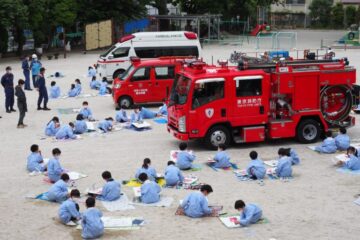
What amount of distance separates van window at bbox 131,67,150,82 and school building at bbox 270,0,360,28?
63604 mm

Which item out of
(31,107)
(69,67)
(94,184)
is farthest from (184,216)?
(69,67)

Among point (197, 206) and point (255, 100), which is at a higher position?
point (255, 100)

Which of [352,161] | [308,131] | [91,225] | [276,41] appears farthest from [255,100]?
[276,41]

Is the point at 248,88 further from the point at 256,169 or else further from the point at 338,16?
the point at 338,16

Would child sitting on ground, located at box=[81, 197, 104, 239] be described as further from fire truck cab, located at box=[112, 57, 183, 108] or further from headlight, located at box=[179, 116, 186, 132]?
fire truck cab, located at box=[112, 57, 183, 108]

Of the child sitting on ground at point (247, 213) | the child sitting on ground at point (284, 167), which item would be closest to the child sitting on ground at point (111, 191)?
the child sitting on ground at point (247, 213)

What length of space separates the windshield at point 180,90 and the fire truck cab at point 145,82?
5.87 meters

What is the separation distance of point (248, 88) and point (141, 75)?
297 inches

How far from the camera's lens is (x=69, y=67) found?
131ft

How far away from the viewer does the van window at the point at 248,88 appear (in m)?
17.1

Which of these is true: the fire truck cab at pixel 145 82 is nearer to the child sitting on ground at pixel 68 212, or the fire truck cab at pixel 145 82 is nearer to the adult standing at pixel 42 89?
the adult standing at pixel 42 89

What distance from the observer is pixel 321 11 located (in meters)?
82.9

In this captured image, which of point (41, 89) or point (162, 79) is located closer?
point (162, 79)

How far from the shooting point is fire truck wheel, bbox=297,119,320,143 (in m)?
17.8
